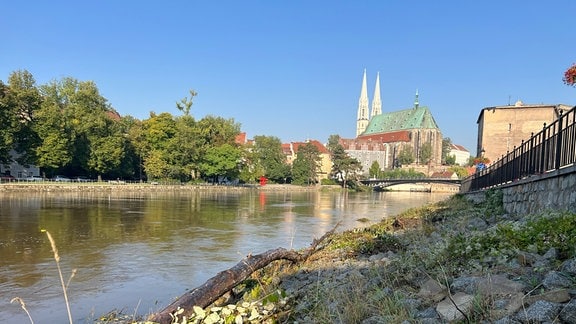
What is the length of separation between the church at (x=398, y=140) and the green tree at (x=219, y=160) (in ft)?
242

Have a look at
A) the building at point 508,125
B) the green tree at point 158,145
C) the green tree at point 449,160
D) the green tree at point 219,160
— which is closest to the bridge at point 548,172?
the building at point 508,125

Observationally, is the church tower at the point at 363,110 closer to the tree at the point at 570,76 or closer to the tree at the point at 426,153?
the tree at the point at 426,153

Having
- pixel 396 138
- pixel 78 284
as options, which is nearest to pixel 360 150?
pixel 396 138

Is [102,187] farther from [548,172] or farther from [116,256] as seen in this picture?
[548,172]

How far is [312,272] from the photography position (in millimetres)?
8609

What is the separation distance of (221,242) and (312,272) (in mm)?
9920

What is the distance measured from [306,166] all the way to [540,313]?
108058 mm

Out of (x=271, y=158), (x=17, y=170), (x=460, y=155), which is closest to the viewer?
(x=17, y=170)

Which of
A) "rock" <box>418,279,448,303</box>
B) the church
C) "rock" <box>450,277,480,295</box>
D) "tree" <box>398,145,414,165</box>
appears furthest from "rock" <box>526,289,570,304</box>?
"tree" <box>398,145,414,165</box>

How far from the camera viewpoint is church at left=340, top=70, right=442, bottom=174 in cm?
15250

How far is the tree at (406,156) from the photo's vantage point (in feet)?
493

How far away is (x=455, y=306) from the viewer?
13.1 feet

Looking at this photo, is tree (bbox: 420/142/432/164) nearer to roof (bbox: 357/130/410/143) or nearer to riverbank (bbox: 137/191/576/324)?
roof (bbox: 357/130/410/143)

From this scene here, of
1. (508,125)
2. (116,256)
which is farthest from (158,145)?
(116,256)
